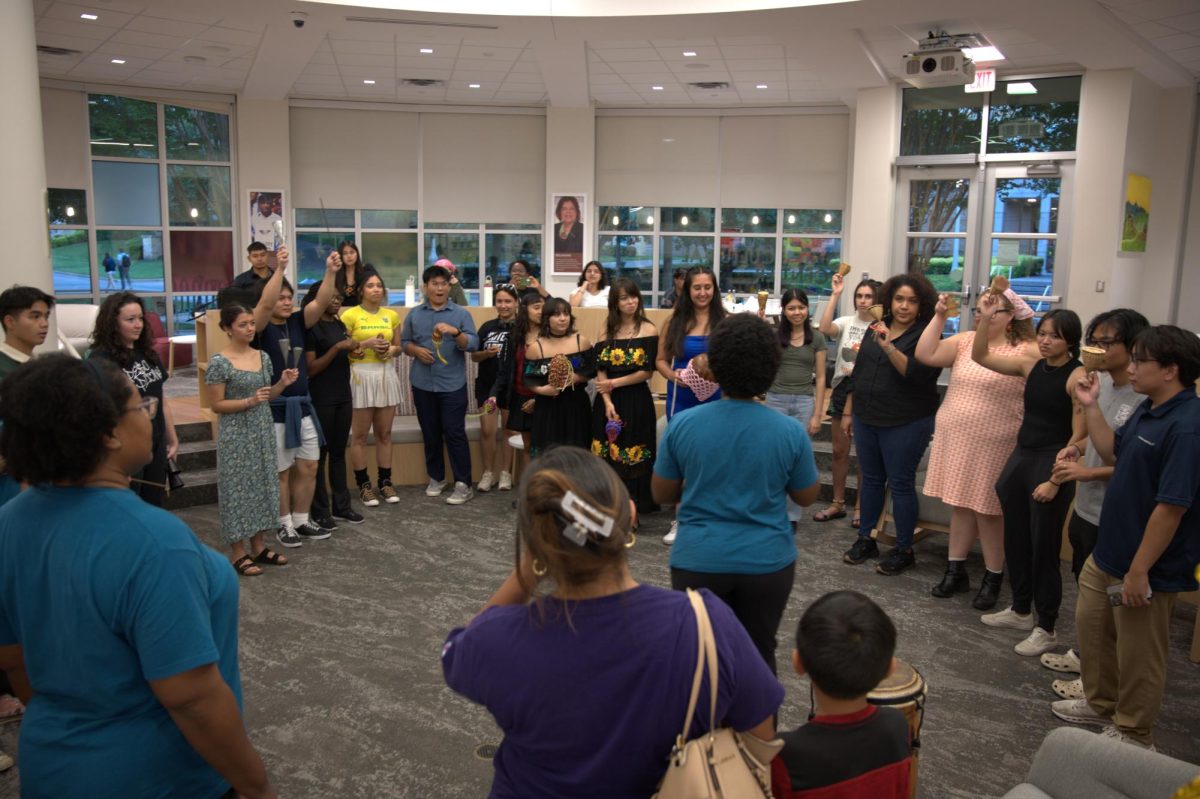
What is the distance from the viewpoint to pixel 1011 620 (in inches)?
178

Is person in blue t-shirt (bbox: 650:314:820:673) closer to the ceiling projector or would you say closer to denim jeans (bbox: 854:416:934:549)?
denim jeans (bbox: 854:416:934:549)

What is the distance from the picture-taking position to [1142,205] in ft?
33.5

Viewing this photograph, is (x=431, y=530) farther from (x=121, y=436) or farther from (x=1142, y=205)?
(x=1142, y=205)

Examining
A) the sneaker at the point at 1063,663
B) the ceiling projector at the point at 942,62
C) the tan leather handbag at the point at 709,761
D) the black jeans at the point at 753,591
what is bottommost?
the sneaker at the point at 1063,663

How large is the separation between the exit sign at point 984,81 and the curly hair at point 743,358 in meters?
8.68

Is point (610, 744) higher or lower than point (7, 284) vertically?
lower

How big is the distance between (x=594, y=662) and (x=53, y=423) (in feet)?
3.18

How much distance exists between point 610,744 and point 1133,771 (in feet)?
4.64

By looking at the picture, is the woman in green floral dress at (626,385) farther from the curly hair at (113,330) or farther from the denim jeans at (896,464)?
the curly hair at (113,330)

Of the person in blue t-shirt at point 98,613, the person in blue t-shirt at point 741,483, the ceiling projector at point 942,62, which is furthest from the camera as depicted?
the ceiling projector at point 942,62

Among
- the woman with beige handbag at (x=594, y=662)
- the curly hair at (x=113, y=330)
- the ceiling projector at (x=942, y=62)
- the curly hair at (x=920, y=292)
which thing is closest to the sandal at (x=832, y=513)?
the curly hair at (x=920, y=292)

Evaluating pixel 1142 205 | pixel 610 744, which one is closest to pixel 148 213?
pixel 1142 205

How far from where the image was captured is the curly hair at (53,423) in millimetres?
1553

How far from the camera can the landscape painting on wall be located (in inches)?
387
